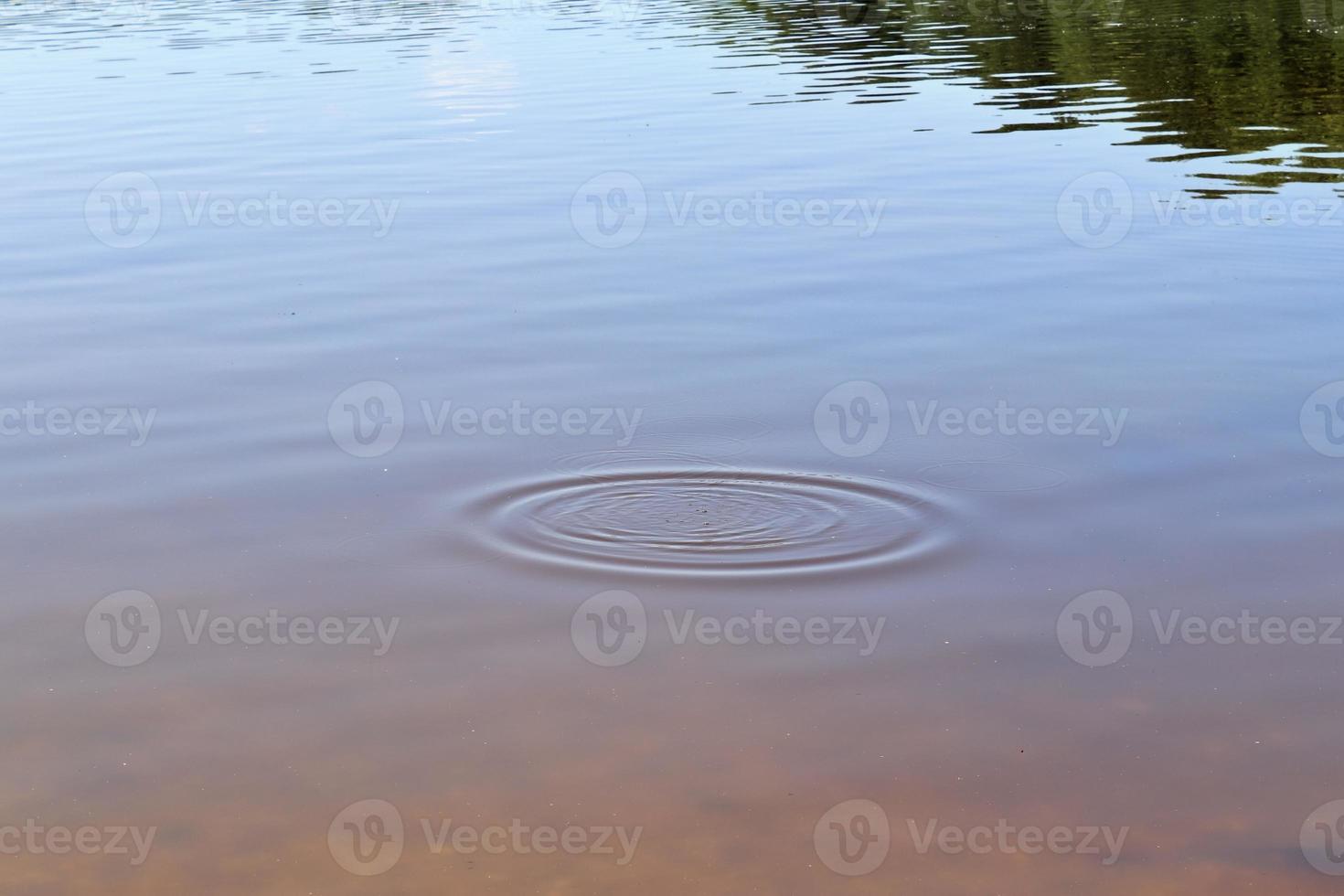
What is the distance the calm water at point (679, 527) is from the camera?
5727 millimetres

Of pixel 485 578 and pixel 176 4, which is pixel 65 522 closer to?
pixel 485 578

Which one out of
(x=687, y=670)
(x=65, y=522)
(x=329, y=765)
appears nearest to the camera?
(x=329, y=765)

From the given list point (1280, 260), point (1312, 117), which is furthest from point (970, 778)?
point (1312, 117)

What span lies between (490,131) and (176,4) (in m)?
42.4

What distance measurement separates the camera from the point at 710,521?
27.7ft

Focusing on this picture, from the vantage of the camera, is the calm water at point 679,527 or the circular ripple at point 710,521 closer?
the calm water at point 679,527

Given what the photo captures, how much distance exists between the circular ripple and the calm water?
0.03 m

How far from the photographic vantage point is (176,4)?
202ft

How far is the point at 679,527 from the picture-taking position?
8.37 metres

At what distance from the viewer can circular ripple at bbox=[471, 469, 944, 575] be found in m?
7.95

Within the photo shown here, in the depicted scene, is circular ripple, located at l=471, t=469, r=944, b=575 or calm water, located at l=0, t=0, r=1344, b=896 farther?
circular ripple, located at l=471, t=469, r=944, b=575

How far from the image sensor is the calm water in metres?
5.73

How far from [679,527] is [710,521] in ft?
0.55

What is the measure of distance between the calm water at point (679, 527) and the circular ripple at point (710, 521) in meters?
0.03
